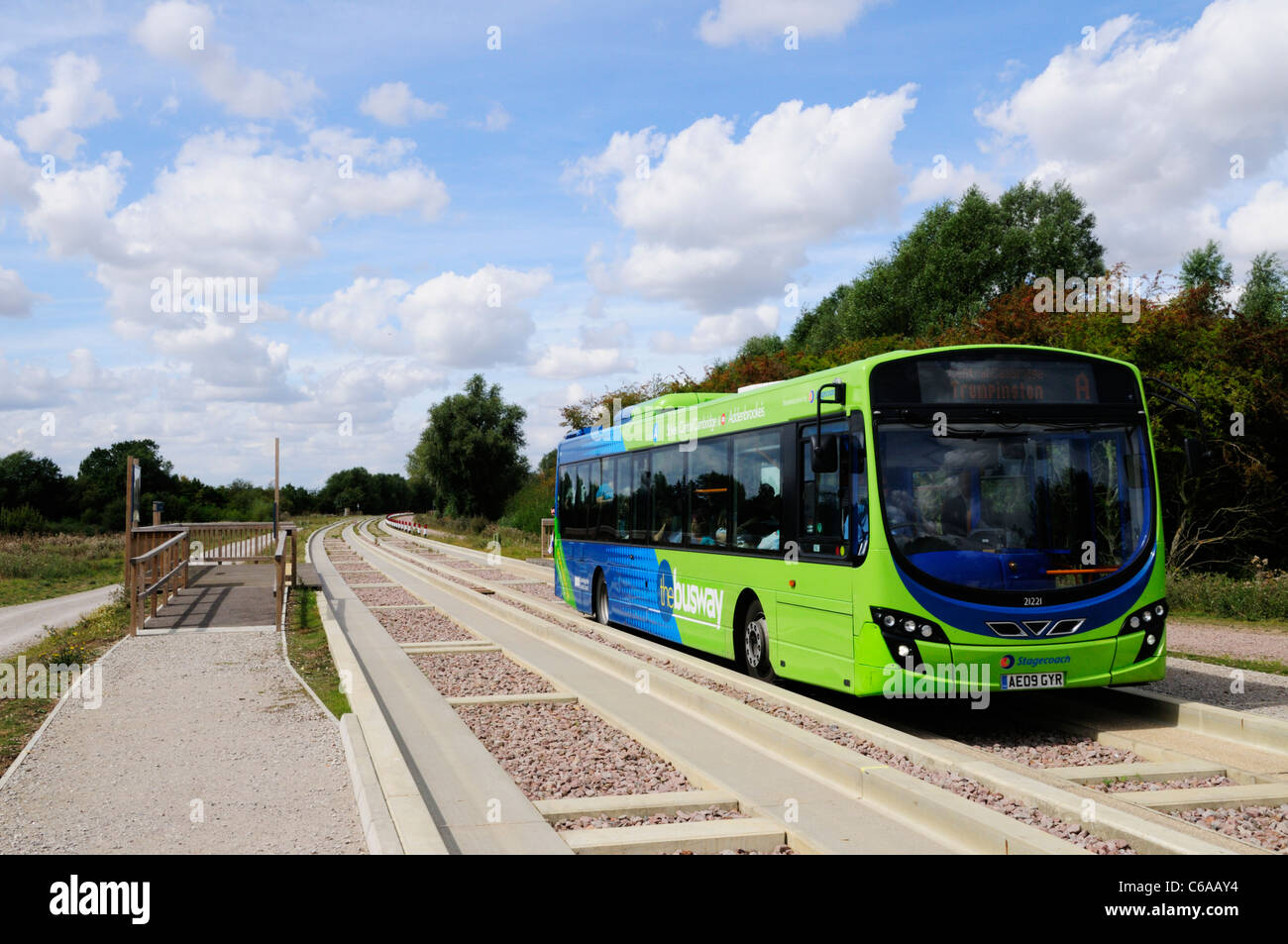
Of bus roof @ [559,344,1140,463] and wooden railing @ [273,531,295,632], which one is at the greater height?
bus roof @ [559,344,1140,463]

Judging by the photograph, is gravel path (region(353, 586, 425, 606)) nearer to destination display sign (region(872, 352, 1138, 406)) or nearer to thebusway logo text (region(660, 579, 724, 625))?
thebusway logo text (region(660, 579, 724, 625))

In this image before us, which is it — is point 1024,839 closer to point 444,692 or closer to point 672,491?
point 444,692

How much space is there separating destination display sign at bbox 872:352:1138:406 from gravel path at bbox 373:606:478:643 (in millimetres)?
9136

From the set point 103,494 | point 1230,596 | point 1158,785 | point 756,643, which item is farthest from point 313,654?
point 103,494

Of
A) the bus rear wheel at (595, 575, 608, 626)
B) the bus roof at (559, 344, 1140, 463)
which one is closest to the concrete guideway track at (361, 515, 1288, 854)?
the bus roof at (559, 344, 1140, 463)

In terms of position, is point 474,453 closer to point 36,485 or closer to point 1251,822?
point 36,485

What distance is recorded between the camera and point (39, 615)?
23250 millimetres

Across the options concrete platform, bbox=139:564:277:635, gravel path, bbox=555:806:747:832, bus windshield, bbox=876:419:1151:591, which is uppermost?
bus windshield, bbox=876:419:1151:591

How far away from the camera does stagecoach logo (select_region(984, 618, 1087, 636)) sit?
28.7 feet

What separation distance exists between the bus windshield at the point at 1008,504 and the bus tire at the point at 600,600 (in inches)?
360

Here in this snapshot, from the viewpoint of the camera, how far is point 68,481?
97438 millimetres
